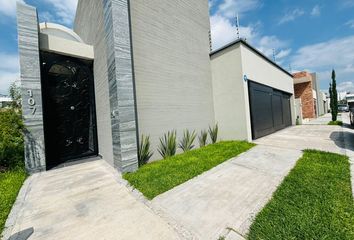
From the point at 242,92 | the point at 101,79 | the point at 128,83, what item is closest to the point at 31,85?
the point at 101,79

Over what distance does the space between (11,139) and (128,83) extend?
4.05 m

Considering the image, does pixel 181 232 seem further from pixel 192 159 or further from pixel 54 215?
pixel 192 159

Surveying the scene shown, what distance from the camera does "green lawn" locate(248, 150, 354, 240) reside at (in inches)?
79.1

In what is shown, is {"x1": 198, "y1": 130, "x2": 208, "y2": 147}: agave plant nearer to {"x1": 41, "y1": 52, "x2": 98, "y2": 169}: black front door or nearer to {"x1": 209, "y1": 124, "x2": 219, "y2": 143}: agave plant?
{"x1": 209, "y1": 124, "x2": 219, "y2": 143}: agave plant

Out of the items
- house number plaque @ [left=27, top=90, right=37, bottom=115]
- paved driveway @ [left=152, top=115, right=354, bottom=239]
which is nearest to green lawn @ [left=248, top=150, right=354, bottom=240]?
paved driveway @ [left=152, top=115, right=354, bottom=239]

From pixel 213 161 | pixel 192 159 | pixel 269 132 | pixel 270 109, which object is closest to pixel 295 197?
pixel 213 161

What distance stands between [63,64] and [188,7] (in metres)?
5.94

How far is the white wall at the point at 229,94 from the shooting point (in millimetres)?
7191

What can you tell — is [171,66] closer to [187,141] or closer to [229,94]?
[229,94]

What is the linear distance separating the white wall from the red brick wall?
15812 mm

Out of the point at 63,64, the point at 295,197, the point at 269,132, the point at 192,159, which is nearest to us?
the point at 295,197

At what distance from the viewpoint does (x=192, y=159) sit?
5387mm

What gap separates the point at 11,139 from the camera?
5.06 metres

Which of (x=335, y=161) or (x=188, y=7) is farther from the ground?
(x=188, y=7)
